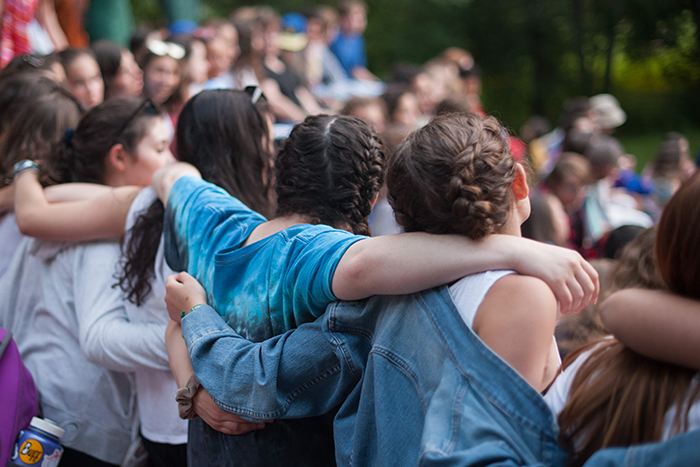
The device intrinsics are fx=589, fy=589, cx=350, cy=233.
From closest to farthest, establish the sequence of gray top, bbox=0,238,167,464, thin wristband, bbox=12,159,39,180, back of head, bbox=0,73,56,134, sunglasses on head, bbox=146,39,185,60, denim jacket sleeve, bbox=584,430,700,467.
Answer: denim jacket sleeve, bbox=584,430,700,467 → gray top, bbox=0,238,167,464 → thin wristband, bbox=12,159,39,180 → back of head, bbox=0,73,56,134 → sunglasses on head, bbox=146,39,185,60

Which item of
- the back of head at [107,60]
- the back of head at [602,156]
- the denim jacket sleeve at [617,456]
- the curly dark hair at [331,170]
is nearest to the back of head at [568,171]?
the back of head at [602,156]

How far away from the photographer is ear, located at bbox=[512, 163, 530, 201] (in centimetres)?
128

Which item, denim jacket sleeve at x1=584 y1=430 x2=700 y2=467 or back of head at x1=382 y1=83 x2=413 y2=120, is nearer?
denim jacket sleeve at x1=584 y1=430 x2=700 y2=467

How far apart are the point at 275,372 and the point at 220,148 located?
91 centimetres

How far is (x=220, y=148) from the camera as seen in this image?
198 cm

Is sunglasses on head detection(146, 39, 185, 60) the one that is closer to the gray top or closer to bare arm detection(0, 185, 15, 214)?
bare arm detection(0, 185, 15, 214)

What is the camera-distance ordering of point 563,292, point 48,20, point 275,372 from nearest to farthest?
point 563,292
point 275,372
point 48,20

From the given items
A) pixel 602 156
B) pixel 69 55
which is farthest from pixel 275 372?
pixel 602 156

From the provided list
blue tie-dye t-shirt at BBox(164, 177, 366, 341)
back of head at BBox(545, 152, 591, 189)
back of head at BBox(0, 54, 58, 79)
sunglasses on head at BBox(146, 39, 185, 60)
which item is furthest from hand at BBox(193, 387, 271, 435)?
Answer: back of head at BBox(545, 152, 591, 189)

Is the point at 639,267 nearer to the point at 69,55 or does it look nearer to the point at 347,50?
the point at 69,55

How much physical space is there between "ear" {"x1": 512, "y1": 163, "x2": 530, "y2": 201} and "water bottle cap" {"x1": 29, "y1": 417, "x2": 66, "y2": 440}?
1.56 meters

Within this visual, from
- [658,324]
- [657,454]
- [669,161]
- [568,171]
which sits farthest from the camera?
[669,161]

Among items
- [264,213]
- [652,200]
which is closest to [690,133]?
[652,200]

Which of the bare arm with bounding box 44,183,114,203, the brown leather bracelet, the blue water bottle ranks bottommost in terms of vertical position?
the blue water bottle
